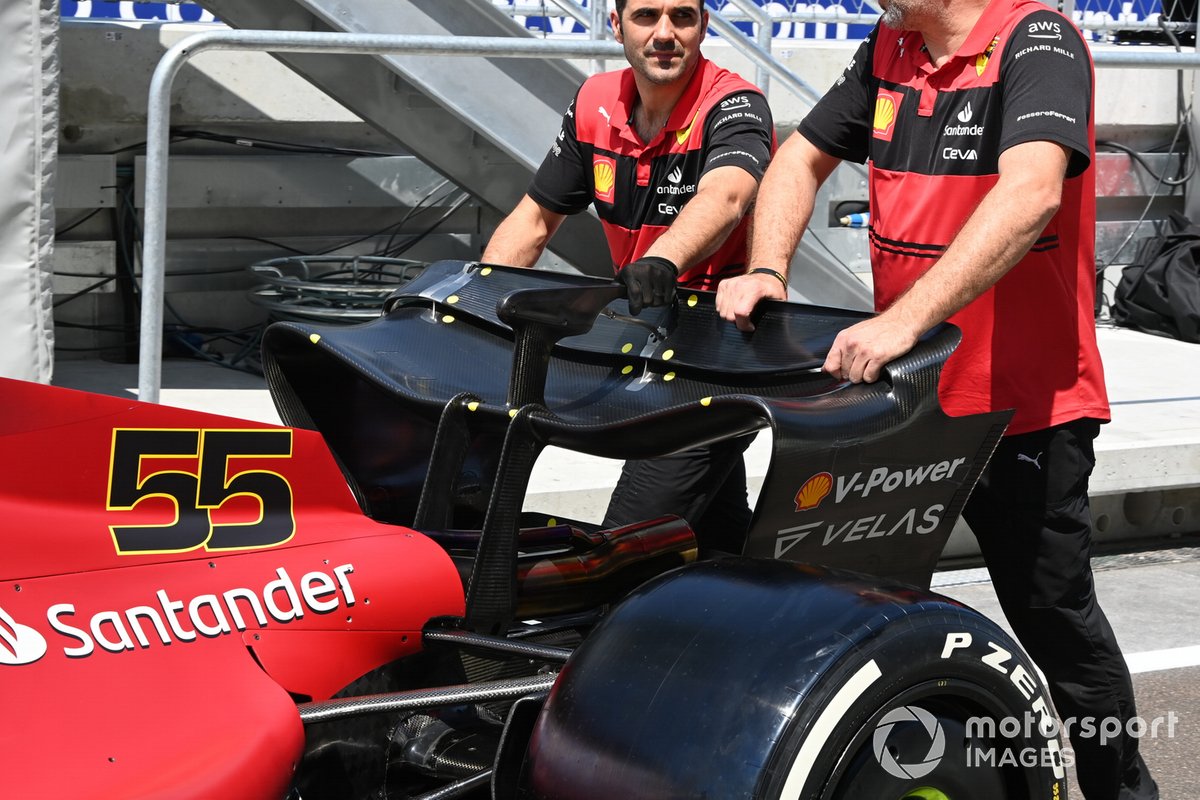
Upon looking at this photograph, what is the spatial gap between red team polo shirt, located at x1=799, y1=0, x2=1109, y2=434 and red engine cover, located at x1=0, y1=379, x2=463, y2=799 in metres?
1.26

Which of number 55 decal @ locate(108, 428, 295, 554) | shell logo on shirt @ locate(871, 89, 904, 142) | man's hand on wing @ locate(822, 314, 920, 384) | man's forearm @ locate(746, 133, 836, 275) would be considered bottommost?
number 55 decal @ locate(108, 428, 295, 554)

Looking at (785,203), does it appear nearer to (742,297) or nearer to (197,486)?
(742,297)

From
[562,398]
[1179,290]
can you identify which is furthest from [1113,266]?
[562,398]

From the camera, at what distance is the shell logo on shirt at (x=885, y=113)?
2926mm

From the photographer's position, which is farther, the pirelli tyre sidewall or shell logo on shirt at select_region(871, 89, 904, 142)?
shell logo on shirt at select_region(871, 89, 904, 142)

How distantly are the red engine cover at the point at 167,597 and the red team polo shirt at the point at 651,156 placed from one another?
4.50ft

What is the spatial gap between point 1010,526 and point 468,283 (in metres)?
1.17

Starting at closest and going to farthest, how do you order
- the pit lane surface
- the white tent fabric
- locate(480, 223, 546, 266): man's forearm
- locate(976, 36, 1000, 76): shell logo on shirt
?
locate(976, 36, 1000, 76): shell logo on shirt < locate(480, 223, 546, 266): man's forearm < the pit lane surface < the white tent fabric

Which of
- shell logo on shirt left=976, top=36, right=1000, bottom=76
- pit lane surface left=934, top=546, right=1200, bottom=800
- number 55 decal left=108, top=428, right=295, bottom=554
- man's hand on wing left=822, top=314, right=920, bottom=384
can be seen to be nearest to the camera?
number 55 decal left=108, top=428, right=295, bottom=554

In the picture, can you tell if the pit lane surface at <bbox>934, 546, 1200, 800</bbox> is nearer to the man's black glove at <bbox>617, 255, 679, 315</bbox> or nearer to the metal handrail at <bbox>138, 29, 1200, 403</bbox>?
the man's black glove at <bbox>617, 255, 679, 315</bbox>

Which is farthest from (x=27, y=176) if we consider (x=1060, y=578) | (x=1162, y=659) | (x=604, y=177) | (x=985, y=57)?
(x=1162, y=659)

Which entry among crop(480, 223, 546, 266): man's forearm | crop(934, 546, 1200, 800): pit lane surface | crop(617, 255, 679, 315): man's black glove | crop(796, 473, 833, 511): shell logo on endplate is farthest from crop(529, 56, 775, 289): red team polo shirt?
crop(934, 546, 1200, 800): pit lane surface

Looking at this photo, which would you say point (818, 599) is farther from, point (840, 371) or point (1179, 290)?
point (1179, 290)

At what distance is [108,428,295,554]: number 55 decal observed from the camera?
2033 mm
